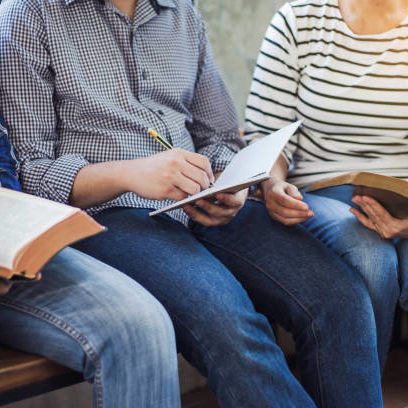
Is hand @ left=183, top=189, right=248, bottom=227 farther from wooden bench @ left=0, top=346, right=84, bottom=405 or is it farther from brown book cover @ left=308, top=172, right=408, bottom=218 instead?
wooden bench @ left=0, top=346, right=84, bottom=405

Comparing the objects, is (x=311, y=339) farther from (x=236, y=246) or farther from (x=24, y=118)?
(x=24, y=118)

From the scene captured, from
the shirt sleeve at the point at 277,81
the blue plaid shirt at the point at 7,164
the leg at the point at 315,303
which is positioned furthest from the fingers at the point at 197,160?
the shirt sleeve at the point at 277,81

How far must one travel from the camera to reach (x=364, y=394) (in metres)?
1.00

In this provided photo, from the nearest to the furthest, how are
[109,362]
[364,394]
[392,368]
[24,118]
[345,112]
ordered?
[109,362]
[364,394]
[24,118]
[345,112]
[392,368]

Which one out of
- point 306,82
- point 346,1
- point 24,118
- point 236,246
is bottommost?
point 236,246

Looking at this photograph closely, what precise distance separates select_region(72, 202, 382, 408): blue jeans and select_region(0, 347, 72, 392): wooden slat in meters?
0.21

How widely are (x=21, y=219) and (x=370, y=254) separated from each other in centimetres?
72

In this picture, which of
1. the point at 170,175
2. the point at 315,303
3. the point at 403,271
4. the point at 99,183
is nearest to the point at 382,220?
the point at 403,271

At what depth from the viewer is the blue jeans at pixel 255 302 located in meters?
0.86

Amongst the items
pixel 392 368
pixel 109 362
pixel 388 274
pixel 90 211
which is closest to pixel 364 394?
pixel 388 274

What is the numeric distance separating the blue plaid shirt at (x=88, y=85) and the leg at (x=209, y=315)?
0.16 metres

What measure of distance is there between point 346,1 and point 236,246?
0.72 m

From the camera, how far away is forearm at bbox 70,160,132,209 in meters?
1.04

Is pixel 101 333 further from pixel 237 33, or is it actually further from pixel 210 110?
pixel 237 33
